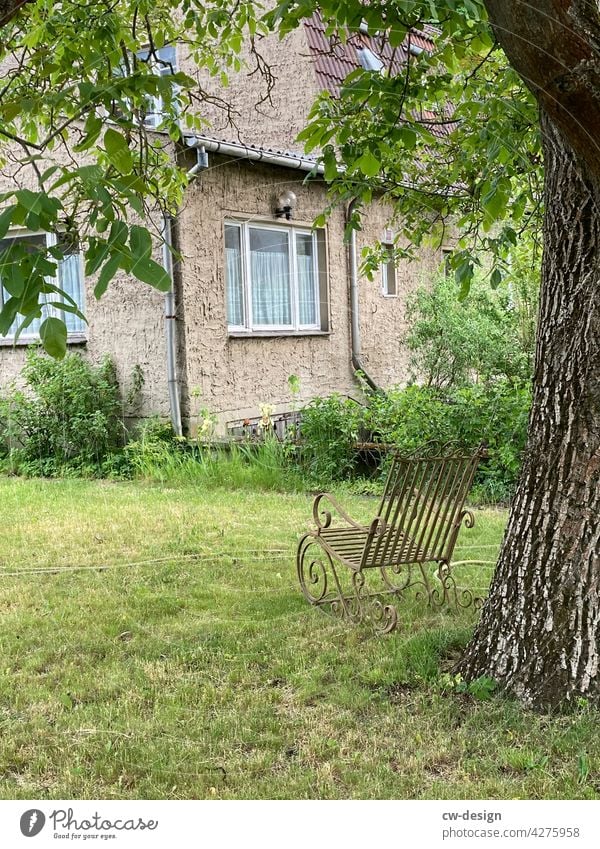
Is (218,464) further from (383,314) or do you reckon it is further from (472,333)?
(383,314)

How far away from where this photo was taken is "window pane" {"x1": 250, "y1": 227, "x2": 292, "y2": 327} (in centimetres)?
1077

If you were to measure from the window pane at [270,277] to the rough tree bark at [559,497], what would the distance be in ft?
24.1

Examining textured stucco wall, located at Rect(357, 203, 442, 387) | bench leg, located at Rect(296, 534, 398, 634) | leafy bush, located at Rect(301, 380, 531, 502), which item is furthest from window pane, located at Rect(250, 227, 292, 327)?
bench leg, located at Rect(296, 534, 398, 634)

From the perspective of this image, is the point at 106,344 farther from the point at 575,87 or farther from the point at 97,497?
the point at 575,87

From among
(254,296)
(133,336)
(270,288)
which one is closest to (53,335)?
(133,336)

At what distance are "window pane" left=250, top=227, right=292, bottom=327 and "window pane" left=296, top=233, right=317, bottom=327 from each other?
241 mm

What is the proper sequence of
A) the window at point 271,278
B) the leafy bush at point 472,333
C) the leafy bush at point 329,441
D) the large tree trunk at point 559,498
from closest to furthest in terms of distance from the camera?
1. the large tree trunk at point 559,498
2. the leafy bush at point 329,441
3. the window at point 271,278
4. the leafy bush at point 472,333

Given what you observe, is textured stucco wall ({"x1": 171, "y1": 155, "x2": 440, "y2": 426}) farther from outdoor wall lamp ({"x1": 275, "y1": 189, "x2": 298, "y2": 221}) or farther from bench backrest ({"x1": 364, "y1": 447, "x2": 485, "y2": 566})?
bench backrest ({"x1": 364, "y1": 447, "x2": 485, "y2": 566})

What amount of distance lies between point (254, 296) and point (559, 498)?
7.72m

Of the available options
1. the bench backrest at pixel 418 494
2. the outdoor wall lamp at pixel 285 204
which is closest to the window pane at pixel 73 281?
the outdoor wall lamp at pixel 285 204

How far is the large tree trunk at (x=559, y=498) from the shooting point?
3.32m

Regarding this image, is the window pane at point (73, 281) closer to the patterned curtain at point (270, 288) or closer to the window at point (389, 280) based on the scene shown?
the patterned curtain at point (270, 288)

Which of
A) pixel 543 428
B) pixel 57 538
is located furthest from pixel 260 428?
pixel 543 428

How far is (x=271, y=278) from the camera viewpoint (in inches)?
431
